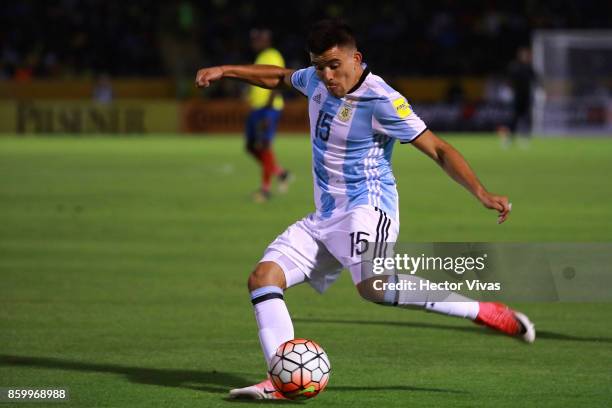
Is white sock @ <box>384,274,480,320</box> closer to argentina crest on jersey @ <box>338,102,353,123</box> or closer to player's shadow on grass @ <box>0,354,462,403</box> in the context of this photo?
player's shadow on grass @ <box>0,354,462,403</box>

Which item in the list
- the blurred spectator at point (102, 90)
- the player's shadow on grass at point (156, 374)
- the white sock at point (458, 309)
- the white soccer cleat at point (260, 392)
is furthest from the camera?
the blurred spectator at point (102, 90)

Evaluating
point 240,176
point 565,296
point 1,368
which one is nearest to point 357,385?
point 1,368

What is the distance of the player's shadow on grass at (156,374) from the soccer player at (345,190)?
1.55 ft

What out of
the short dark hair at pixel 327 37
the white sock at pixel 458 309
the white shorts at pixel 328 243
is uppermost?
the short dark hair at pixel 327 37

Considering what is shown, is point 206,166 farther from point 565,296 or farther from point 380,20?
point 380,20

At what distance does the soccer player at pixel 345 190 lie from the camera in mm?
6973

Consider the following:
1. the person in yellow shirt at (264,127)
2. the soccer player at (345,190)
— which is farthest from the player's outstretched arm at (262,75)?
the person in yellow shirt at (264,127)

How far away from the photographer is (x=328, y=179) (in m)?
7.35

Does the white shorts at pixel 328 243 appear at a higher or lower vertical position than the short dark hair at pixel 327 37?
lower

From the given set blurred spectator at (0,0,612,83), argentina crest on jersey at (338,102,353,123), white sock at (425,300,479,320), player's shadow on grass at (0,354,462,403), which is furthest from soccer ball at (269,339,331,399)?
blurred spectator at (0,0,612,83)

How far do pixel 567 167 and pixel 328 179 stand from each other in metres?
20.0

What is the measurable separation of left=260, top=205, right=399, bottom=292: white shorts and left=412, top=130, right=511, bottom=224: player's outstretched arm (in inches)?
20.0

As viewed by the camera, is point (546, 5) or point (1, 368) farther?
point (546, 5)

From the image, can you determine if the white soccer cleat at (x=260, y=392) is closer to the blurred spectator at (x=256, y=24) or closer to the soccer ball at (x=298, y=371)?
the soccer ball at (x=298, y=371)
